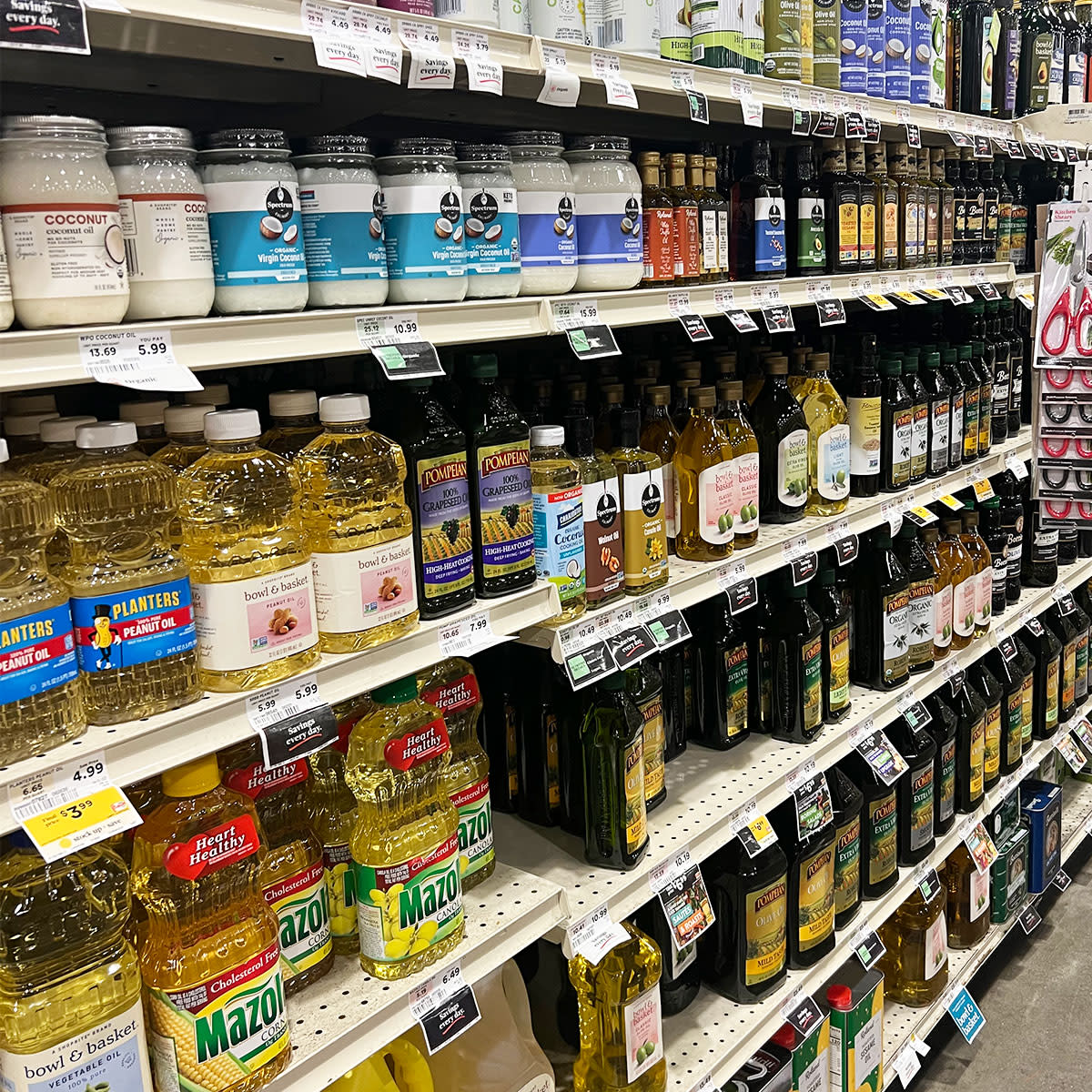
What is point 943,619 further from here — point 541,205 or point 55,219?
point 55,219

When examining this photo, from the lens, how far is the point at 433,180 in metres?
1.37

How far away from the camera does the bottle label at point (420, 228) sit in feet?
4.47

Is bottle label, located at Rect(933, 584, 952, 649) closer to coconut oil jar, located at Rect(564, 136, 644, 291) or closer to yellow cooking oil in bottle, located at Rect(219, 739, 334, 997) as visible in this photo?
coconut oil jar, located at Rect(564, 136, 644, 291)

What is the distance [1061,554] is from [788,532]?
188cm

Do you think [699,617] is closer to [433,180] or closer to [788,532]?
[788,532]

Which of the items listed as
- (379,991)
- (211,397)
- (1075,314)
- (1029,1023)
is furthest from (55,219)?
(1029,1023)

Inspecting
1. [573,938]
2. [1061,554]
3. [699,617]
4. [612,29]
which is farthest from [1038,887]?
[612,29]

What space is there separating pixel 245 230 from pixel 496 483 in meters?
0.50

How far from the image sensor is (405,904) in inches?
55.4

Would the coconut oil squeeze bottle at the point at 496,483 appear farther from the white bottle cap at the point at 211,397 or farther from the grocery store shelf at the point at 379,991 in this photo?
the grocery store shelf at the point at 379,991

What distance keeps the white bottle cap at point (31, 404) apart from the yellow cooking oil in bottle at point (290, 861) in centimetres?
50

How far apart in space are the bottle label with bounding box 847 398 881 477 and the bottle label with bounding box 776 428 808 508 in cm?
23

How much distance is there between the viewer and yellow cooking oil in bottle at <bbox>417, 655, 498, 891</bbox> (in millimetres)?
1627

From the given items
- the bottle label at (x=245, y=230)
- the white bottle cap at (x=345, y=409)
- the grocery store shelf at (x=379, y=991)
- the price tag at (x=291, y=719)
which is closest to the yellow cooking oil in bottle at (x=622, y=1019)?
the grocery store shelf at (x=379, y=991)
